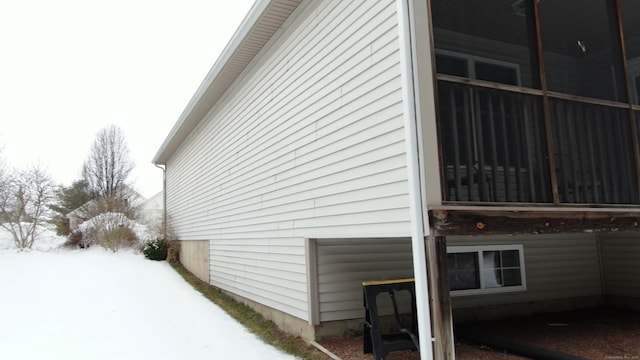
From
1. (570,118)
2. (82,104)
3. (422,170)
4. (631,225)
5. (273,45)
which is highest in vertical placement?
(82,104)

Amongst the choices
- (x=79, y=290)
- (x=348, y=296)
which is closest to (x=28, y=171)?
(x=79, y=290)

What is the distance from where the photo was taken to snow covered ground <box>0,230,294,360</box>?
19.9 ft

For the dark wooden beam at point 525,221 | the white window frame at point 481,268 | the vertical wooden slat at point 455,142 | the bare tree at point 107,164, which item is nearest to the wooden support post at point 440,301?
the dark wooden beam at point 525,221

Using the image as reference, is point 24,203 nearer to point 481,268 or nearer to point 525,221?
point 481,268

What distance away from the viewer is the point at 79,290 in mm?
10258

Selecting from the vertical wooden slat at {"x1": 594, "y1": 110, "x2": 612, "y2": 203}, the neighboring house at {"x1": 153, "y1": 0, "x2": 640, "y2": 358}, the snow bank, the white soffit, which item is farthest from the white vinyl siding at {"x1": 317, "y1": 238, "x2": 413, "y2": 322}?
the snow bank

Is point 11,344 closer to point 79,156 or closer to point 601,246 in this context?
point 601,246

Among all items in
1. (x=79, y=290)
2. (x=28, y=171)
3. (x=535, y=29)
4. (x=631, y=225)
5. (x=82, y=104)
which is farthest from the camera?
(x=82, y=104)

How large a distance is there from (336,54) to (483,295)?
14.4 ft

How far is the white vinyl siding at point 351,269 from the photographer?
19.7 ft

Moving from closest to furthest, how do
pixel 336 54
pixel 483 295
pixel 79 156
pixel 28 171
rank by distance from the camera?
1. pixel 336 54
2. pixel 483 295
3. pixel 28 171
4. pixel 79 156

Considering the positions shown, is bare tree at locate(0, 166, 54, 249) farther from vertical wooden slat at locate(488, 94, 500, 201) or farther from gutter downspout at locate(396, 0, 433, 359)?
vertical wooden slat at locate(488, 94, 500, 201)

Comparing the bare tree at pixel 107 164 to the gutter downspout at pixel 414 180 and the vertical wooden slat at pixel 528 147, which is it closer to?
the gutter downspout at pixel 414 180

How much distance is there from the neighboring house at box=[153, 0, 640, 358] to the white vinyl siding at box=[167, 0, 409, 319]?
29mm
